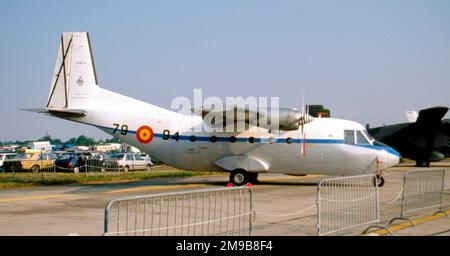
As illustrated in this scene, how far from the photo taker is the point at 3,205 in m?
14.0

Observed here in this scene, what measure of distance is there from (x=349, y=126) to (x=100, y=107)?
10529 mm

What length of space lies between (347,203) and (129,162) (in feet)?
103

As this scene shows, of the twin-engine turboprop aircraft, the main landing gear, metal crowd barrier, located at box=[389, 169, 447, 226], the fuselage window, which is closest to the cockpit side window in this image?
the twin-engine turboprop aircraft

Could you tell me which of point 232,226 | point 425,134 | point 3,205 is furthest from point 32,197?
point 425,134

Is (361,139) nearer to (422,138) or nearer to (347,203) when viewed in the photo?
(347,203)

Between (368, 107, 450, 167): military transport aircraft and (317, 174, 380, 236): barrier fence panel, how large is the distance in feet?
93.5

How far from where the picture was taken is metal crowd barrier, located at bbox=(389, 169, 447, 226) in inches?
461

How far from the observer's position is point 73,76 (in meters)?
20.7

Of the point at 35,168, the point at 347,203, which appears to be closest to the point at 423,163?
the point at 35,168

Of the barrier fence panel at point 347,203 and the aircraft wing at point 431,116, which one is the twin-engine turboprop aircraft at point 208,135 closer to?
the barrier fence panel at point 347,203
